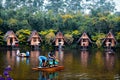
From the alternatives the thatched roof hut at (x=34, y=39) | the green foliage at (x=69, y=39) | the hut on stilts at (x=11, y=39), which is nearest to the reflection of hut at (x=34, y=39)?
the thatched roof hut at (x=34, y=39)

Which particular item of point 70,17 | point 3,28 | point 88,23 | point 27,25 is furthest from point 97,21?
point 3,28

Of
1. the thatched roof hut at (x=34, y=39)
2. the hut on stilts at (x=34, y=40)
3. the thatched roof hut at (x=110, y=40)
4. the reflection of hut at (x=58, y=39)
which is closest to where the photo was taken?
the hut on stilts at (x=34, y=40)

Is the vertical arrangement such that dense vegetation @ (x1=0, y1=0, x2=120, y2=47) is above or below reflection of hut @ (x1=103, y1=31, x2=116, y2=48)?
above

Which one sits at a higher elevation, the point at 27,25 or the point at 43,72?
the point at 27,25

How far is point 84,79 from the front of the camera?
22.0 metres

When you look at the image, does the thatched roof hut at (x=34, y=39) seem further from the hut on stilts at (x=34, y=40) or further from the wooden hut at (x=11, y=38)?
the wooden hut at (x=11, y=38)

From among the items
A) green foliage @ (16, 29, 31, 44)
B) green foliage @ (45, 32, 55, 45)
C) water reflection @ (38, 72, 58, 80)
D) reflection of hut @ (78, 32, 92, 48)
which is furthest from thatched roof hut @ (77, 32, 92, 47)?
water reflection @ (38, 72, 58, 80)

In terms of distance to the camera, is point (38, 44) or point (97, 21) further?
point (97, 21)

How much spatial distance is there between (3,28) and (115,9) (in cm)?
5971

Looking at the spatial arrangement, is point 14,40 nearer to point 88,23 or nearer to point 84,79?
point 88,23

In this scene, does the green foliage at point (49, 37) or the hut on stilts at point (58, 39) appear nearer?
the green foliage at point (49, 37)

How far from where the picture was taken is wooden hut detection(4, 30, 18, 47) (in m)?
61.8

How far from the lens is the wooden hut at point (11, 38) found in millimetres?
61838

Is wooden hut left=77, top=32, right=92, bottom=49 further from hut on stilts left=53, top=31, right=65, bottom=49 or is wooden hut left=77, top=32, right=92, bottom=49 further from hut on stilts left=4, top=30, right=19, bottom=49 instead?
hut on stilts left=4, top=30, right=19, bottom=49
